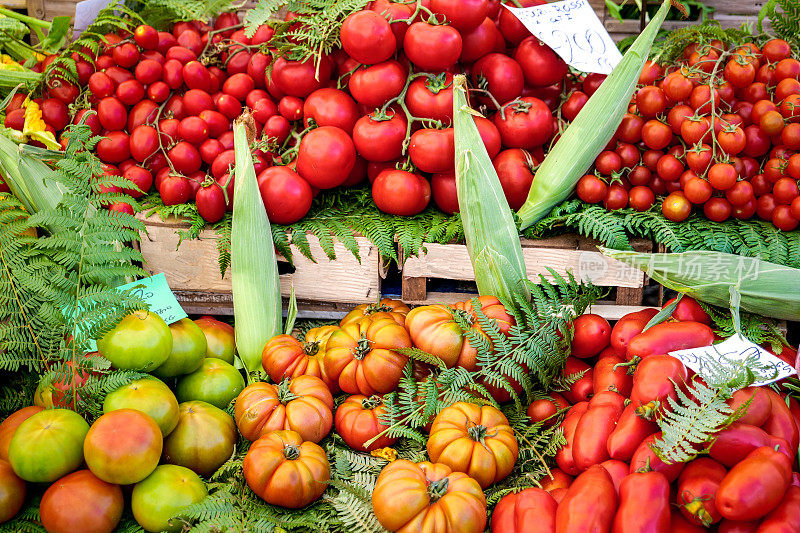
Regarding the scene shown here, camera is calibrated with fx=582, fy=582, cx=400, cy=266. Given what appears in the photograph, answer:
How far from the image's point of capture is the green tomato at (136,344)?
1.44 metres

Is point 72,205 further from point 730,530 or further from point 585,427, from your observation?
point 730,530

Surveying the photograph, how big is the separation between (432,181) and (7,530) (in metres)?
1.57

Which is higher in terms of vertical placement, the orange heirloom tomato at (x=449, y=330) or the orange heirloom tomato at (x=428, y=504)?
the orange heirloom tomato at (x=449, y=330)

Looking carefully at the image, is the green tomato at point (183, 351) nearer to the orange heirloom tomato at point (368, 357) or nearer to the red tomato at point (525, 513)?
the orange heirloom tomato at point (368, 357)

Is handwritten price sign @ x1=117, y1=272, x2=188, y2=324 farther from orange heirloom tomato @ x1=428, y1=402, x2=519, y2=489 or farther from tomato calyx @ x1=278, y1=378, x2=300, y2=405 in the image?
orange heirloom tomato @ x1=428, y1=402, x2=519, y2=489

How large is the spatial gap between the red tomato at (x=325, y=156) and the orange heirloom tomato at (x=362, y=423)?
88 centimetres

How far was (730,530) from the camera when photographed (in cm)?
99

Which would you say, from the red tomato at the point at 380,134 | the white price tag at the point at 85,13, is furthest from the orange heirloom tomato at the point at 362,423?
the white price tag at the point at 85,13

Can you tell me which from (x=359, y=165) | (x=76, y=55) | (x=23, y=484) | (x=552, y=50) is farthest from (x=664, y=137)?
(x=76, y=55)

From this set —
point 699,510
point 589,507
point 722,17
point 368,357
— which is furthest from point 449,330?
point 722,17

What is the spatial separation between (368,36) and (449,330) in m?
1.09

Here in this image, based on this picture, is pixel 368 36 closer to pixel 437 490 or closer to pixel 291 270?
pixel 291 270

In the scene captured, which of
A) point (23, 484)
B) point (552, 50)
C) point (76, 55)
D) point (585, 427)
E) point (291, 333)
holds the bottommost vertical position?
point (291, 333)

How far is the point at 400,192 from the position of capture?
2021mm
